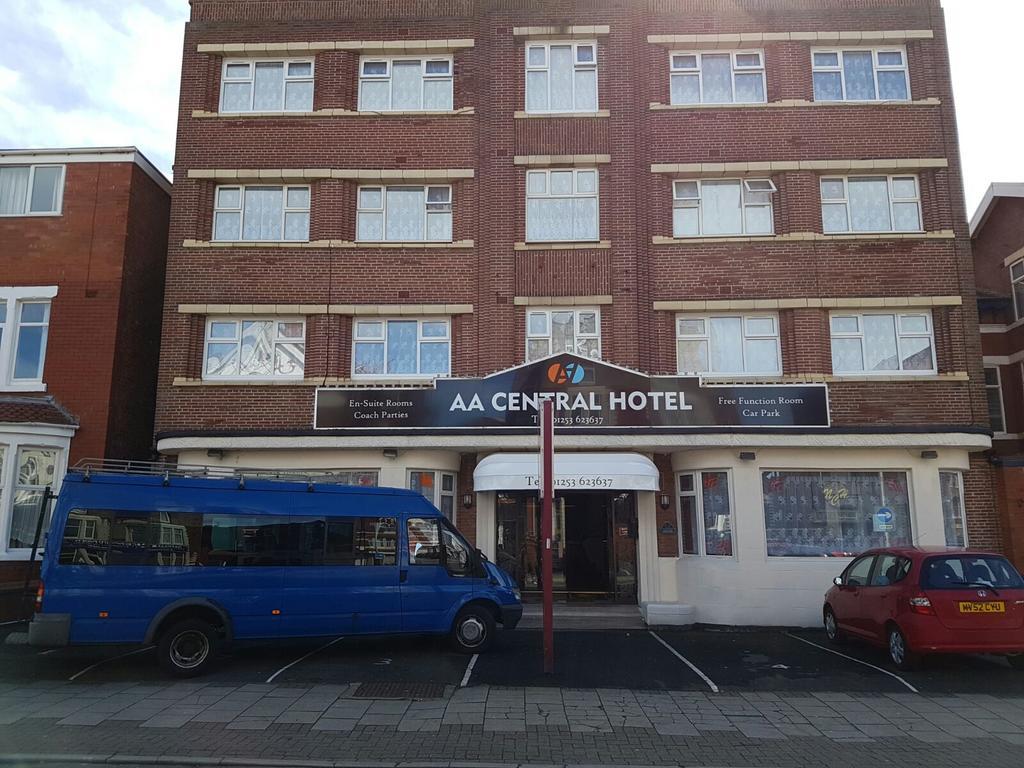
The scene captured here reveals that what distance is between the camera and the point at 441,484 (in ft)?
49.3

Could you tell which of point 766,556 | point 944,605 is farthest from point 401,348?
point 944,605

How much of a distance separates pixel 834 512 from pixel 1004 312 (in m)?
11.6

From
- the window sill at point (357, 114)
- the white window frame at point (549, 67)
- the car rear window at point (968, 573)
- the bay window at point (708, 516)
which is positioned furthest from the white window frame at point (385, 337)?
the car rear window at point (968, 573)

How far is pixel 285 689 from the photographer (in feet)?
29.7

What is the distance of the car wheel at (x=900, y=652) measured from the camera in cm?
991

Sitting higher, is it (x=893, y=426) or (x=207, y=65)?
(x=207, y=65)

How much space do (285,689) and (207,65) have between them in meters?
13.8

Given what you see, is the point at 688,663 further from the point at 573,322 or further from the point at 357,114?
the point at 357,114

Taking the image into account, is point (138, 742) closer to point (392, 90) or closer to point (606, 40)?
point (392, 90)

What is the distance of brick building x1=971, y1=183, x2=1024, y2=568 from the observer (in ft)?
69.6

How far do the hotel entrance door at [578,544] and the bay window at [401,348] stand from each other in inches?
123

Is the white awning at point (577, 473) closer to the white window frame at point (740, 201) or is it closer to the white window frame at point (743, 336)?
the white window frame at point (743, 336)

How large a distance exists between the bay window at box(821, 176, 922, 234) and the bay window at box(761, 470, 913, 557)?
5.24 metres

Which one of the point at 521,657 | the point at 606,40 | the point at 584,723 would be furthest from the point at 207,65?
the point at 584,723
